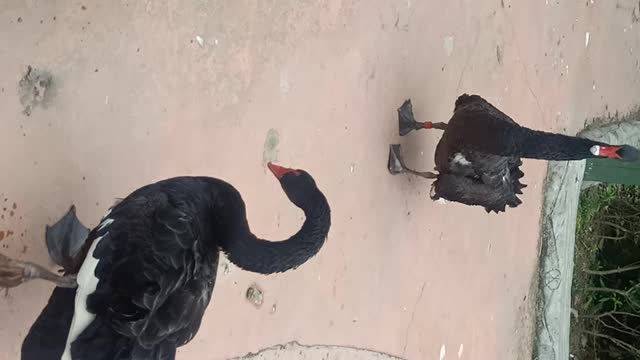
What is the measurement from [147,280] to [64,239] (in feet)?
1.53

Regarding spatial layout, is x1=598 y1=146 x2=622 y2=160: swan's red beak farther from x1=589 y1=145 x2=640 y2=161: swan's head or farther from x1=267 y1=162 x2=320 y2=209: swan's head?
x1=267 y1=162 x2=320 y2=209: swan's head

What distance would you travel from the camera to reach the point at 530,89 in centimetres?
444

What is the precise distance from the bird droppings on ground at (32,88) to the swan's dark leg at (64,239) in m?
0.28

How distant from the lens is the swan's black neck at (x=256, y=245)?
6.51 feet

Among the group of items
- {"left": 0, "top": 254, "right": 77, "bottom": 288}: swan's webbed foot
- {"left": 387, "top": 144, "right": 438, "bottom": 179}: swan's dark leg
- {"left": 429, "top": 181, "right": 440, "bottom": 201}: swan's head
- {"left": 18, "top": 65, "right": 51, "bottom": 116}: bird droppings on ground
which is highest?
{"left": 387, "top": 144, "right": 438, "bottom": 179}: swan's dark leg

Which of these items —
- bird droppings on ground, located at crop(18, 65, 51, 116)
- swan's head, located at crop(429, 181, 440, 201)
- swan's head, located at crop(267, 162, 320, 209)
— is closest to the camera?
bird droppings on ground, located at crop(18, 65, 51, 116)

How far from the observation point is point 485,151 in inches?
118

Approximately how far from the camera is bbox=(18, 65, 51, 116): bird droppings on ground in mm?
1978

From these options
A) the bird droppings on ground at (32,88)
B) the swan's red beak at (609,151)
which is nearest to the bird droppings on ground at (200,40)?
the bird droppings on ground at (32,88)

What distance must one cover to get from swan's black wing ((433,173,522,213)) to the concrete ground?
273mm

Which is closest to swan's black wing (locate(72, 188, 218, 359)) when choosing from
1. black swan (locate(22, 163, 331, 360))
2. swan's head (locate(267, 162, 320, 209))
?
black swan (locate(22, 163, 331, 360))

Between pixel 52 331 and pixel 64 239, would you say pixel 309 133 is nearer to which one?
pixel 64 239

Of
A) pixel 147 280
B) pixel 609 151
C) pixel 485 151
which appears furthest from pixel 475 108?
pixel 147 280

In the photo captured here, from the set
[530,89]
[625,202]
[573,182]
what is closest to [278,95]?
[530,89]
